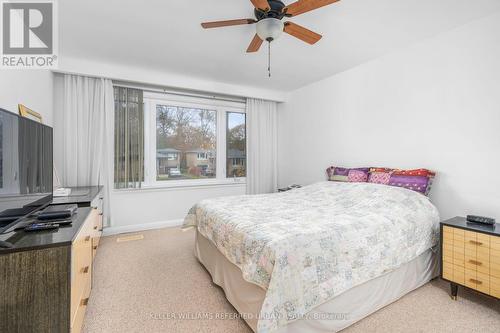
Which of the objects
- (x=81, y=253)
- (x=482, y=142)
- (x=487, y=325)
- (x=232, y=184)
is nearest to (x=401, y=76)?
(x=482, y=142)

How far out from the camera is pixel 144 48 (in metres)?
2.87

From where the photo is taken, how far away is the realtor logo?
203 centimetres

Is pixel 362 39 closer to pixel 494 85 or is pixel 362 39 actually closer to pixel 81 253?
pixel 494 85

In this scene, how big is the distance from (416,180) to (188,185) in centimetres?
336

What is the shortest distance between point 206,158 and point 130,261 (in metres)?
2.24

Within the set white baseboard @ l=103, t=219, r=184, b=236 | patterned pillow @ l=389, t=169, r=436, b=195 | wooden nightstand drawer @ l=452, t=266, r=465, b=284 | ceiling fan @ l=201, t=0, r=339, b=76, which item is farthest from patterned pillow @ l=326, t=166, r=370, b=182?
white baseboard @ l=103, t=219, r=184, b=236

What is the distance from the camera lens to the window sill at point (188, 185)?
3833 mm

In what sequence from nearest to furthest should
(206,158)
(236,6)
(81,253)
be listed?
(81,253) < (236,6) < (206,158)

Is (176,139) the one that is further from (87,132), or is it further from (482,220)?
(482,220)

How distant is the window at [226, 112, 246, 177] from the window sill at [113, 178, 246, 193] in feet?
0.61

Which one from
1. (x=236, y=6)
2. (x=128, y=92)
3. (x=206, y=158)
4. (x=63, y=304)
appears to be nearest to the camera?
(x=63, y=304)

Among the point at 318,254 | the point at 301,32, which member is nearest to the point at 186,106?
the point at 301,32

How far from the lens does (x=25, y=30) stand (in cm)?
231

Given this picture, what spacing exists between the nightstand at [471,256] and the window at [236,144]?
3.34m
